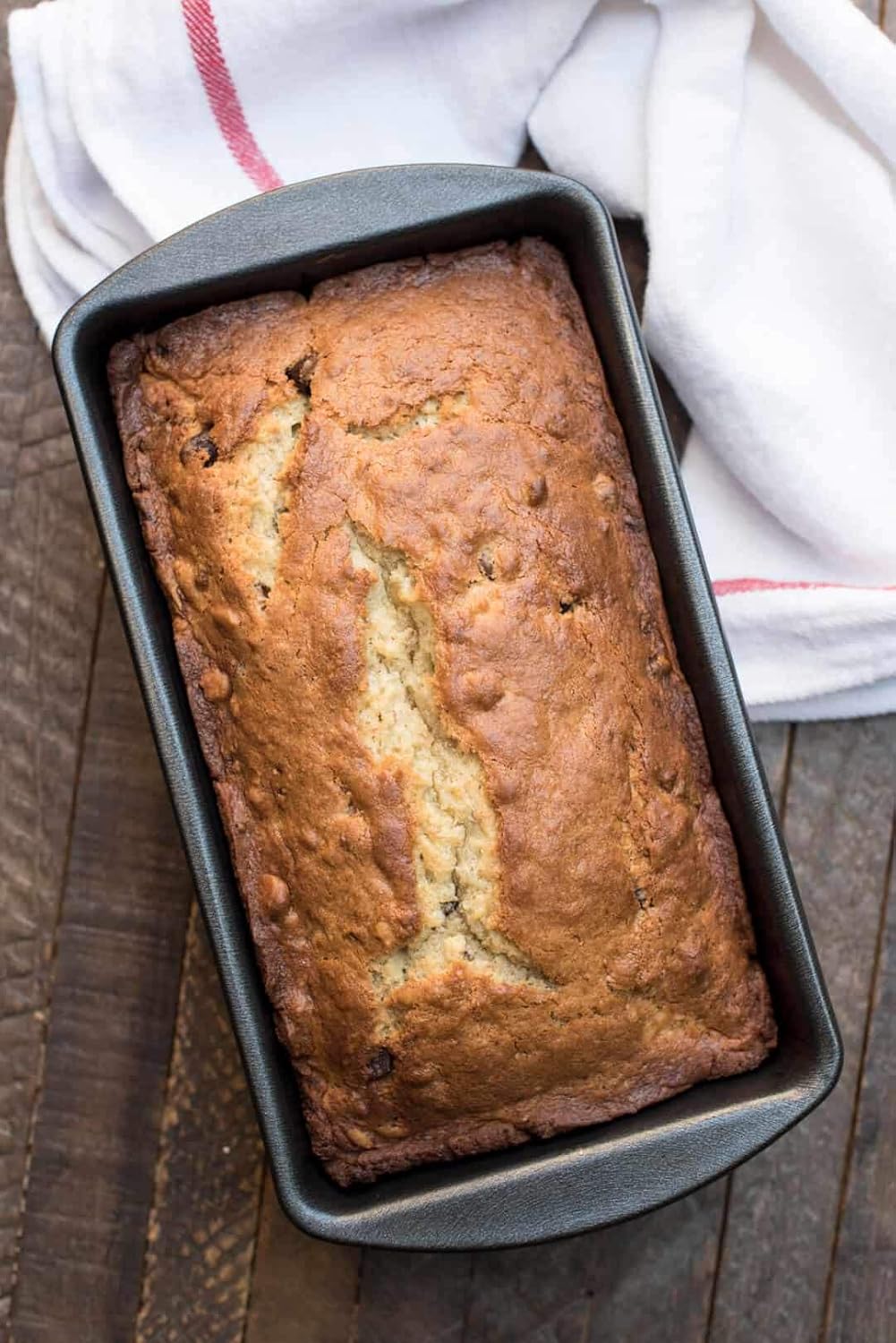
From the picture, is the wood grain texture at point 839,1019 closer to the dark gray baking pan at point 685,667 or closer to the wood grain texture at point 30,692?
the dark gray baking pan at point 685,667

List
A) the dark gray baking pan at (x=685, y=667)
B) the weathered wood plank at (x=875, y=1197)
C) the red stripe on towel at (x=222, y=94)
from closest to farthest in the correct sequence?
1. the dark gray baking pan at (x=685, y=667)
2. the red stripe on towel at (x=222, y=94)
3. the weathered wood plank at (x=875, y=1197)

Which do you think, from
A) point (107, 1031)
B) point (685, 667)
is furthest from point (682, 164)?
point (107, 1031)

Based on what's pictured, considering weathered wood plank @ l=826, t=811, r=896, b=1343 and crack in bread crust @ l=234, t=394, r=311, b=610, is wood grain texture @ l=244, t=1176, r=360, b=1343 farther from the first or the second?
crack in bread crust @ l=234, t=394, r=311, b=610

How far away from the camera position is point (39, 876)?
1.65 metres

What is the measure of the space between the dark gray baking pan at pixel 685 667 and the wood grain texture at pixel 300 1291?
0.38 meters

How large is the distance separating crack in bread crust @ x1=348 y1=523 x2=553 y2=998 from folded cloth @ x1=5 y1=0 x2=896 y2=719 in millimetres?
500

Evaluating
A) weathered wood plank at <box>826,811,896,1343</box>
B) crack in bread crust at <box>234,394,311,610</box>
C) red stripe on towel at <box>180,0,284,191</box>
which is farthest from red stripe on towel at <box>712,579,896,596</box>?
red stripe on towel at <box>180,0,284,191</box>

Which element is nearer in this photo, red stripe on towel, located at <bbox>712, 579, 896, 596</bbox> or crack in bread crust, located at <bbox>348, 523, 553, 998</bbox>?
crack in bread crust, located at <bbox>348, 523, 553, 998</bbox>

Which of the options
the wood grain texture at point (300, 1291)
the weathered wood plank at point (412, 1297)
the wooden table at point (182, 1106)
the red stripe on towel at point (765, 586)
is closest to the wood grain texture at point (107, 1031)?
the wooden table at point (182, 1106)

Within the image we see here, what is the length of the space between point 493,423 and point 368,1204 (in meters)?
0.86

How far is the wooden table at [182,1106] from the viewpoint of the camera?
1612 mm

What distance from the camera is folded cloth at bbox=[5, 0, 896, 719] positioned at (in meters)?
1.47

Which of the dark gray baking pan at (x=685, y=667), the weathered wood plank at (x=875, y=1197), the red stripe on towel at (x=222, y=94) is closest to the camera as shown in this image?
the dark gray baking pan at (x=685, y=667)

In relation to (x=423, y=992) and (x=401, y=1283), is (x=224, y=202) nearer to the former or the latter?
(x=423, y=992)
